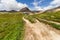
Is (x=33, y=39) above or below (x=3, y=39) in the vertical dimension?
above

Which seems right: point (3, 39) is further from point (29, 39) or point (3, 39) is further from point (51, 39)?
point (51, 39)

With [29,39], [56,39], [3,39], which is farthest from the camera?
[3,39]

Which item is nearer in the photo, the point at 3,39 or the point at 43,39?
the point at 43,39

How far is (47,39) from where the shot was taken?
35.0 metres

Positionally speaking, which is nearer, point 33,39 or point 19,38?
point 33,39

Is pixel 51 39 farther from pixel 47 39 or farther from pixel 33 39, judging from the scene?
pixel 33 39

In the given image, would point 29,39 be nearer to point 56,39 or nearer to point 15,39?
point 15,39

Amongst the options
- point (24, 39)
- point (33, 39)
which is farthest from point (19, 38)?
point (33, 39)

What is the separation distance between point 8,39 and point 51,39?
35.6 ft

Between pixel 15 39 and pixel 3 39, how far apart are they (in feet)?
15.0

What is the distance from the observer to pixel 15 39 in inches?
1476

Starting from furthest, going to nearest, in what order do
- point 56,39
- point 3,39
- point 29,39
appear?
point 3,39 → point 29,39 → point 56,39

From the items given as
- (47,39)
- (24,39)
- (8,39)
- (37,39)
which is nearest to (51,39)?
(47,39)

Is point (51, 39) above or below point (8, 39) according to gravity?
above
